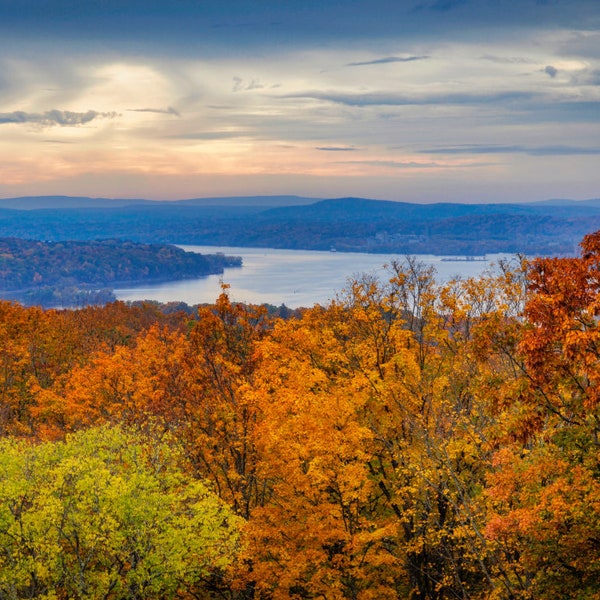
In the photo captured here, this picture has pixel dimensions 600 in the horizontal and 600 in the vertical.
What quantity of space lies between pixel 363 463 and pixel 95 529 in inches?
356

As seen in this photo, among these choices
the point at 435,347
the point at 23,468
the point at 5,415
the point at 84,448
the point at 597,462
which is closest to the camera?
the point at 597,462

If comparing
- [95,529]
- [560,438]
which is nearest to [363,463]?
[560,438]

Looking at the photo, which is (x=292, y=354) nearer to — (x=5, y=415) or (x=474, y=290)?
(x=474, y=290)

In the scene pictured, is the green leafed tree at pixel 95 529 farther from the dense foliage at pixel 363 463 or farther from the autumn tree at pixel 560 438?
the autumn tree at pixel 560 438

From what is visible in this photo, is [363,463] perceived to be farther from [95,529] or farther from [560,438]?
[95,529]

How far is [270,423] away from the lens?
76.1 feet

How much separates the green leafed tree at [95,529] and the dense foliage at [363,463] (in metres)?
0.10

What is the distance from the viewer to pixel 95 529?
729 inches

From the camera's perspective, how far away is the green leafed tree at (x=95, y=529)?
18344 mm

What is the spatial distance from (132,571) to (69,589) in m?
2.10

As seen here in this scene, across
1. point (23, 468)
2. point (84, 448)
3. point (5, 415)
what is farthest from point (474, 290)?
point (5, 415)

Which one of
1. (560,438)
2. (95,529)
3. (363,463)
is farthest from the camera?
(363,463)

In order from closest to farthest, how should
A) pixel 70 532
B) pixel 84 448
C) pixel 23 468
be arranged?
pixel 70 532, pixel 23 468, pixel 84 448

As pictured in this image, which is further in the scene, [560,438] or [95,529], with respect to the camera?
[95,529]
